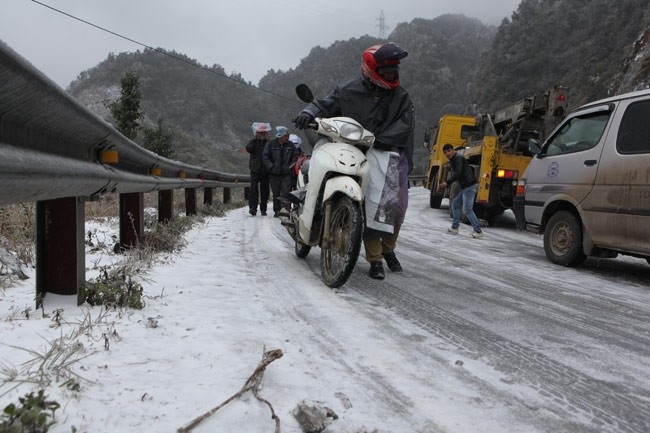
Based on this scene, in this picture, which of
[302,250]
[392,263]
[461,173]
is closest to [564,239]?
[392,263]

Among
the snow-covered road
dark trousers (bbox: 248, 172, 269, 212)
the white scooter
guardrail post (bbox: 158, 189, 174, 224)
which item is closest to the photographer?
the snow-covered road

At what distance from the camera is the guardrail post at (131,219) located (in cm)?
419

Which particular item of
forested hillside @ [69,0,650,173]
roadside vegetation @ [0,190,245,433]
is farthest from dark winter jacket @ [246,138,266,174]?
forested hillside @ [69,0,650,173]

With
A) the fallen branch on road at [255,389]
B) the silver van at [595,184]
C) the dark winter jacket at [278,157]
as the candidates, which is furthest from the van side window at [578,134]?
the dark winter jacket at [278,157]

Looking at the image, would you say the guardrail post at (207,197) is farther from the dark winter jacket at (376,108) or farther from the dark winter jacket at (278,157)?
the dark winter jacket at (376,108)

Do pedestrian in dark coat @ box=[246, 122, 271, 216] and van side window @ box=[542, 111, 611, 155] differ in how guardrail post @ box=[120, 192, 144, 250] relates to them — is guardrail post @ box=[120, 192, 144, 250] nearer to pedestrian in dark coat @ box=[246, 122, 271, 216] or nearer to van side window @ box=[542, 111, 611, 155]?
van side window @ box=[542, 111, 611, 155]

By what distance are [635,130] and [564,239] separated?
4.78 feet

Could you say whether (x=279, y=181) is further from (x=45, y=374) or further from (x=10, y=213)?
(x=45, y=374)

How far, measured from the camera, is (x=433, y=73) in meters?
96.5

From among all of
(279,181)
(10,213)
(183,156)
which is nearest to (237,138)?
(183,156)

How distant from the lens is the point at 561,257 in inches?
229

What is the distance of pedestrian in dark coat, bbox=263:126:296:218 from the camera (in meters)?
10.1

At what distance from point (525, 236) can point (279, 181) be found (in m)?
4.87

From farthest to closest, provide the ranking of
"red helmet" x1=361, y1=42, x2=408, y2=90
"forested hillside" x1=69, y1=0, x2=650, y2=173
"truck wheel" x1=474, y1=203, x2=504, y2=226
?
"forested hillside" x1=69, y1=0, x2=650, y2=173 → "truck wheel" x1=474, y1=203, x2=504, y2=226 → "red helmet" x1=361, y1=42, x2=408, y2=90
